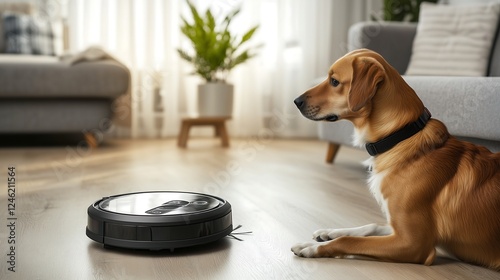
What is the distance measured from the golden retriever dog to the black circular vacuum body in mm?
261

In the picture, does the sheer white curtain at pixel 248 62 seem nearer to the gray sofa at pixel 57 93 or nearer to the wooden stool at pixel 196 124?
the wooden stool at pixel 196 124

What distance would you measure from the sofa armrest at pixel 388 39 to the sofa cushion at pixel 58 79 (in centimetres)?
169

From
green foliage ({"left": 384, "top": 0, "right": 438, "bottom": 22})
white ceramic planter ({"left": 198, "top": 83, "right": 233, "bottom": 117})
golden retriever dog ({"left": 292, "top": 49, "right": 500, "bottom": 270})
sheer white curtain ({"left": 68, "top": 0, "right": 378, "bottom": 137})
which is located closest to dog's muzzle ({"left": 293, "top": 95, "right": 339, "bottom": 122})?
golden retriever dog ({"left": 292, "top": 49, "right": 500, "bottom": 270})

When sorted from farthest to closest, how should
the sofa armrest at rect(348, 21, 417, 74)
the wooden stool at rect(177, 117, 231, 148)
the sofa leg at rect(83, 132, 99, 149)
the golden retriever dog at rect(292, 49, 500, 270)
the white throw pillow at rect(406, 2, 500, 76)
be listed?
the wooden stool at rect(177, 117, 231, 148)
the sofa leg at rect(83, 132, 99, 149)
the sofa armrest at rect(348, 21, 417, 74)
the white throw pillow at rect(406, 2, 500, 76)
the golden retriever dog at rect(292, 49, 500, 270)

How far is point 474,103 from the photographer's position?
91.4 inches

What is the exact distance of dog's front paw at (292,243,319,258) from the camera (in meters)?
1.61

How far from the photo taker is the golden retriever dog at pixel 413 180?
1.50 metres

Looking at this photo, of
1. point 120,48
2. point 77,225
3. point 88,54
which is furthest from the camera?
point 120,48

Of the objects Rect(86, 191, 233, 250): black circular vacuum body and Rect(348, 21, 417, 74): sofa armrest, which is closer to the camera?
Rect(86, 191, 233, 250): black circular vacuum body

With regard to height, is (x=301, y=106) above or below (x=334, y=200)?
above

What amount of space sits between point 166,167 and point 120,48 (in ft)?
6.69

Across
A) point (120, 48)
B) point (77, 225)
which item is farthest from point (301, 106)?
point (120, 48)

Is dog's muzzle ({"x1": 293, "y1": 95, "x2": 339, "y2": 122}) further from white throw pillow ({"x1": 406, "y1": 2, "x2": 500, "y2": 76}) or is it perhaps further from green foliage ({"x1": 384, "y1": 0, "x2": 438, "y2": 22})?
green foliage ({"x1": 384, "y1": 0, "x2": 438, "y2": 22})

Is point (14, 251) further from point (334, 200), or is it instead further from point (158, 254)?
point (334, 200)
